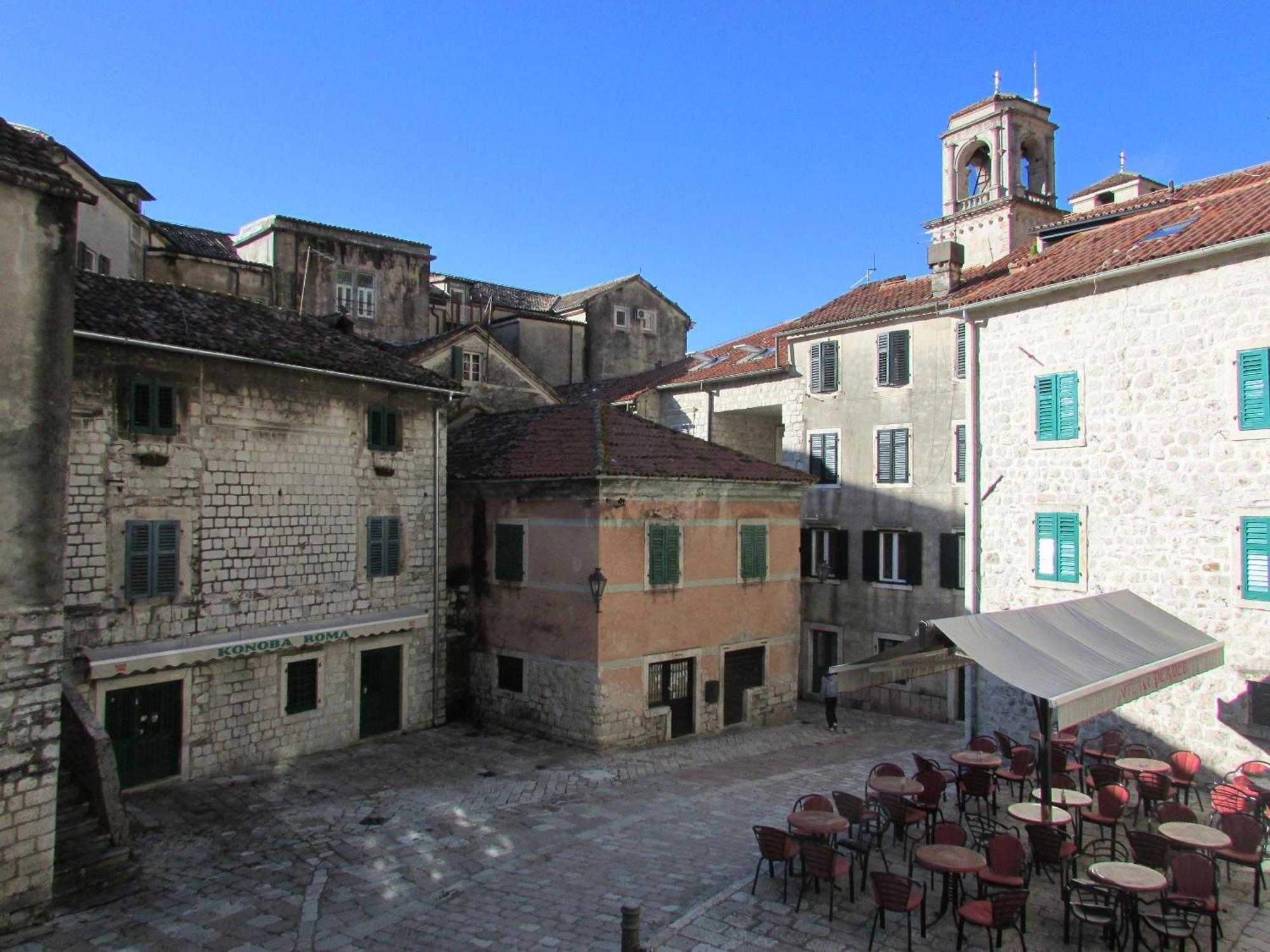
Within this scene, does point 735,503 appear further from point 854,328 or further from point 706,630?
point 854,328

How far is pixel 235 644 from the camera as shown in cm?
1593

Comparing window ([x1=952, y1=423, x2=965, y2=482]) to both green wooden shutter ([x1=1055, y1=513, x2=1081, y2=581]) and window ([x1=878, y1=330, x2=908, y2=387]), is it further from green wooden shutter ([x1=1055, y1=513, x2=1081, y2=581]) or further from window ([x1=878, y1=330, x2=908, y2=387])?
green wooden shutter ([x1=1055, y1=513, x2=1081, y2=581])

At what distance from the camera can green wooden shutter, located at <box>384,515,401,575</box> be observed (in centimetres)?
1884

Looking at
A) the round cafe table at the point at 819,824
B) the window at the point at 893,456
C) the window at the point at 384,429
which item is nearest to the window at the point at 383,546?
the window at the point at 384,429

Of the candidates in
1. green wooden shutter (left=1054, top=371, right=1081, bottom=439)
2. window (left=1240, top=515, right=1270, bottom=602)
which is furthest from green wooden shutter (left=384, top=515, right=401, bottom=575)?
window (left=1240, top=515, right=1270, bottom=602)

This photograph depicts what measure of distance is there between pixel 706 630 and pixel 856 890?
9354mm

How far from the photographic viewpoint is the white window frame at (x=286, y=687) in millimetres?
16891

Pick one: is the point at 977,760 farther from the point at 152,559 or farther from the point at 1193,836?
the point at 152,559

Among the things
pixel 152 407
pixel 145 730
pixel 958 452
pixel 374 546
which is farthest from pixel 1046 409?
pixel 145 730

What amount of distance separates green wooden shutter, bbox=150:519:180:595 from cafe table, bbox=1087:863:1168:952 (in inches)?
569

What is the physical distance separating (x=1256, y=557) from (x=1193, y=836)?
5984mm

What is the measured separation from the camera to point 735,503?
2092cm

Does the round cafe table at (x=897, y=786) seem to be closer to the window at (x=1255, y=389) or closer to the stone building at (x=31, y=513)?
the window at (x=1255, y=389)

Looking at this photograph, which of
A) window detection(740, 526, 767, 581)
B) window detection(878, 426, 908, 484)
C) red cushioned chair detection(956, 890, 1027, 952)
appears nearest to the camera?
red cushioned chair detection(956, 890, 1027, 952)
